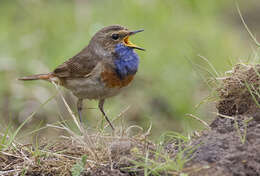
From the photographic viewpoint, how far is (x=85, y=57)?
620 centimetres

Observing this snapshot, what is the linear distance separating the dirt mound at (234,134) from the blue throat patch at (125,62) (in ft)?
5.20

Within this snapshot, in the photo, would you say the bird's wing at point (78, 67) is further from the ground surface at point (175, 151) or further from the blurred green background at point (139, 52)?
the ground surface at point (175, 151)

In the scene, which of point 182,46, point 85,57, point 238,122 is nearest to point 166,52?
point 182,46

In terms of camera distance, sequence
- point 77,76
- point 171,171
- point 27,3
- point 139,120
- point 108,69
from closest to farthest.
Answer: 1. point 171,171
2. point 108,69
3. point 77,76
4. point 139,120
5. point 27,3

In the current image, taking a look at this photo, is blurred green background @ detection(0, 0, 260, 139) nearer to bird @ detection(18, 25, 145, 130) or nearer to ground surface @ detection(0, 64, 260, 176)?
bird @ detection(18, 25, 145, 130)

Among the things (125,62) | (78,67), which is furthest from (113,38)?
(78,67)

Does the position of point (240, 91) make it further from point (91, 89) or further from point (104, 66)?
point (91, 89)

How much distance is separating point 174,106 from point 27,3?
3.95 m

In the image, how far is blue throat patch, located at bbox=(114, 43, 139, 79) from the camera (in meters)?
5.82

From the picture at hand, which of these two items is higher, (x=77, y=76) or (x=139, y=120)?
(x=77, y=76)

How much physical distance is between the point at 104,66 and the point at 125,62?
23 centimetres

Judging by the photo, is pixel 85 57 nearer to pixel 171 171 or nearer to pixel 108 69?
pixel 108 69

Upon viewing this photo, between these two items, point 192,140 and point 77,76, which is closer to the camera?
point 192,140

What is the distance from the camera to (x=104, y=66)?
585cm
